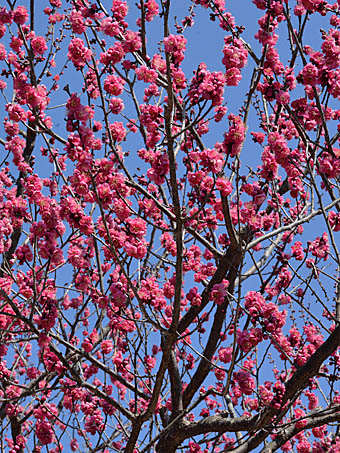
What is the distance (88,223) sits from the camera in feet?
12.7

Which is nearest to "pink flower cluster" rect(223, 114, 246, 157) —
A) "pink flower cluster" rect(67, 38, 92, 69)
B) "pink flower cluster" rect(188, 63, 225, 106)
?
"pink flower cluster" rect(188, 63, 225, 106)

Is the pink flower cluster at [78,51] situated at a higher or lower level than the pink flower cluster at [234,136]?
higher

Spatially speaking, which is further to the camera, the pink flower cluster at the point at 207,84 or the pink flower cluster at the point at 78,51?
the pink flower cluster at the point at 78,51

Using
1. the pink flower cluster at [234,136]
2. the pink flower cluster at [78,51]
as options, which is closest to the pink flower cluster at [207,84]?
the pink flower cluster at [234,136]

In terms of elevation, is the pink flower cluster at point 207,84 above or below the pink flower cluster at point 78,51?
below

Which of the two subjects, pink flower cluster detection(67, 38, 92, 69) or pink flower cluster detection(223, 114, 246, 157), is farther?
pink flower cluster detection(67, 38, 92, 69)

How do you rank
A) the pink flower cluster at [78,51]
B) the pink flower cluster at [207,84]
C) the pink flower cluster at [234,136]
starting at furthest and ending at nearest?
the pink flower cluster at [78,51]
the pink flower cluster at [234,136]
the pink flower cluster at [207,84]

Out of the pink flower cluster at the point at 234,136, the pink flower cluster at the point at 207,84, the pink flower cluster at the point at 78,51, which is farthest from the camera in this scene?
the pink flower cluster at the point at 78,51

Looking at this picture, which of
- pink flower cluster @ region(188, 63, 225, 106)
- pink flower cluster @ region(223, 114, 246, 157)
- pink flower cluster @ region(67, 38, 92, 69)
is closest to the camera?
pink flower cluster @ region(188, 63, 225, 106)

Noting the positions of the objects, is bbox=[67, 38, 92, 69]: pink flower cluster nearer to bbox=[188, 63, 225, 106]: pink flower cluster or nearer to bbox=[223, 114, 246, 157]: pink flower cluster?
bbox=[188, 63, 225, 106]: pink flower cluster

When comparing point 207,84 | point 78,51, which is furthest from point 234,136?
point 78,51

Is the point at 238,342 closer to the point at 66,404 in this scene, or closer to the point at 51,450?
the point at 66,404

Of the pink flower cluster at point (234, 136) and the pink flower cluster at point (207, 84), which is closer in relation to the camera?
the pink flower cluster at point (207, 84)

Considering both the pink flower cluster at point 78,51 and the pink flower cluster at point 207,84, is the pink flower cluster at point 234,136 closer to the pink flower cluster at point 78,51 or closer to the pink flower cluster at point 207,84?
the pink flower cluster at point 207,84
